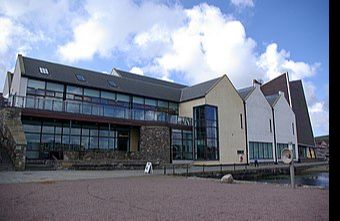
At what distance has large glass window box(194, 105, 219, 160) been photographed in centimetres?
2558

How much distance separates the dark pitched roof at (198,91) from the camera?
88.1 ft

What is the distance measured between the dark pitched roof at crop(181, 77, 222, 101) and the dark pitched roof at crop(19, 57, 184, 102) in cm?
74

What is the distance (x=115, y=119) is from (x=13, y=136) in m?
7.46

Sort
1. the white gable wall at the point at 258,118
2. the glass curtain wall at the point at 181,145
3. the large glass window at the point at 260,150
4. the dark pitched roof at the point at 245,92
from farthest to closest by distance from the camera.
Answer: the dark pitched roof at the point at 245,92
the white gable wall at the point at 258,118
the large glass window at the point at 260,150
the glass curtain wall at the point at 181,145

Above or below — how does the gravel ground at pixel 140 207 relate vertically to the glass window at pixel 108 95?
below

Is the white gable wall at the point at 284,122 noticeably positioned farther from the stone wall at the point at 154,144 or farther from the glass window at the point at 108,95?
the glass window at the point at 108,95

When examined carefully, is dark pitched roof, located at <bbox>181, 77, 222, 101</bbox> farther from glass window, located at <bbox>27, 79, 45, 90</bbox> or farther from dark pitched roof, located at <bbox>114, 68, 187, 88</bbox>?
glass window, located at <bbox>27, 79, 45, 90</bbox>

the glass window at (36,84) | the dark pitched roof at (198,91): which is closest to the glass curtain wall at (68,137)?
the glass window at (36,84)

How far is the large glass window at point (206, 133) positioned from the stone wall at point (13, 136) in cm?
1469

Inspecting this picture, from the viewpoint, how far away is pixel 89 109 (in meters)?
20.5

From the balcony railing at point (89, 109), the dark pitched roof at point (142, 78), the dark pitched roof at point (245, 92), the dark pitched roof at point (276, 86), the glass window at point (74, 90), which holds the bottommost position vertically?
the balcony railing at point (89, 109)

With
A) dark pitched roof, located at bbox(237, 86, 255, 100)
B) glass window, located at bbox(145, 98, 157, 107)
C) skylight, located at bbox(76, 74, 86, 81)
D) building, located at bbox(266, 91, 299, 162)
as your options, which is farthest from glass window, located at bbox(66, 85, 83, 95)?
building, located at bbox(266, 91, 299, 162)
